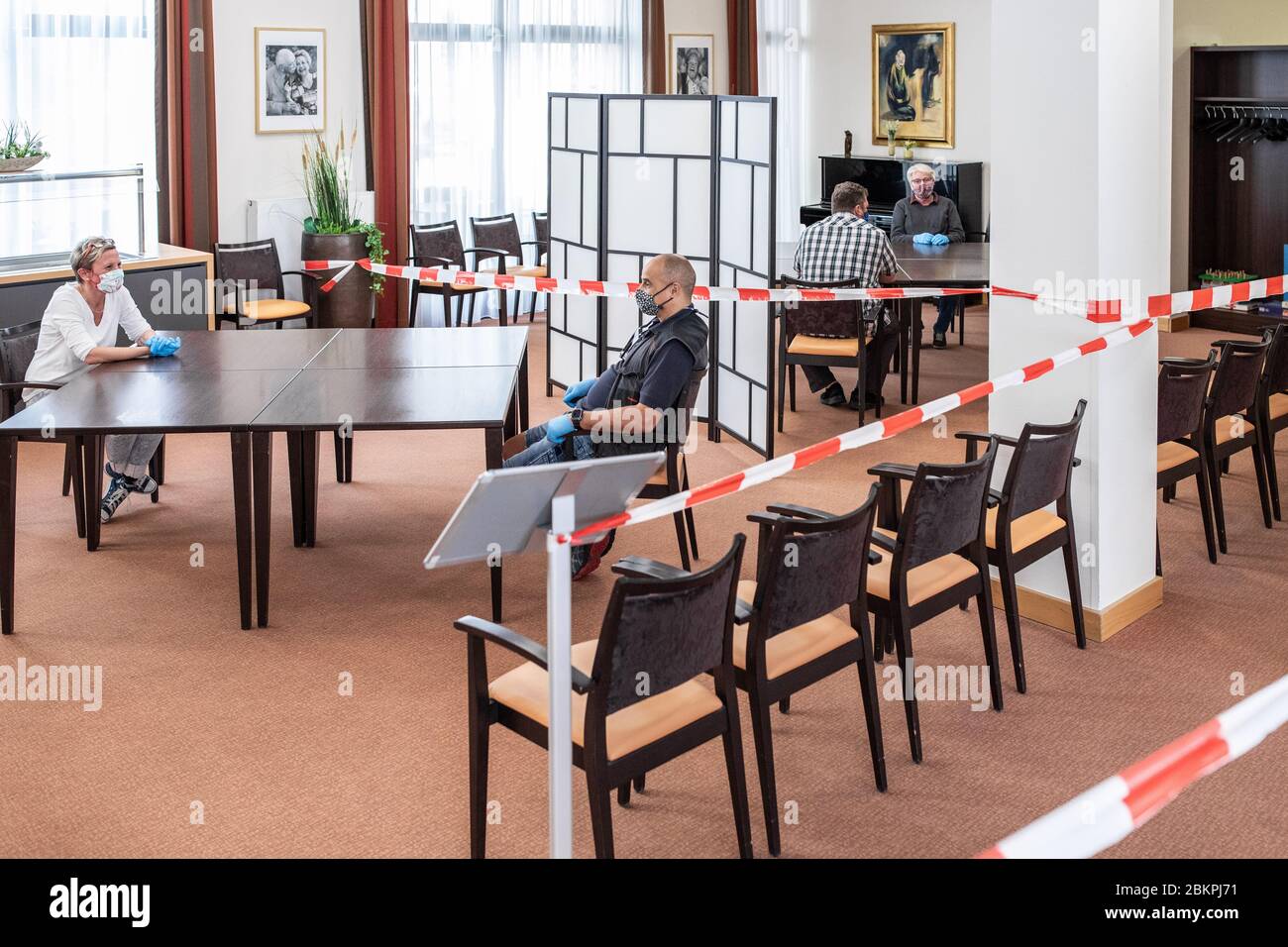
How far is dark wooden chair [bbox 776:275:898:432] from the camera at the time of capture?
25.4 ft

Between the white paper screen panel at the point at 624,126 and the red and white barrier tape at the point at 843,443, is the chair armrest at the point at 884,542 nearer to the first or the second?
the red and white barrier tape at the point at 843,443

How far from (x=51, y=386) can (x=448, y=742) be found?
8.98 feet

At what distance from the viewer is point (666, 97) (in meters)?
7.53

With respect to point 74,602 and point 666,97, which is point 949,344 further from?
point 74,602

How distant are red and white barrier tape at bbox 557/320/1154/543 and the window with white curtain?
22.7 ft

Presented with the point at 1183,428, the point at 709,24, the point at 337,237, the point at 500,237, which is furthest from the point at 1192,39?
the point at 337,237

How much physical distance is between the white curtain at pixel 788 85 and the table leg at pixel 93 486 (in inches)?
293

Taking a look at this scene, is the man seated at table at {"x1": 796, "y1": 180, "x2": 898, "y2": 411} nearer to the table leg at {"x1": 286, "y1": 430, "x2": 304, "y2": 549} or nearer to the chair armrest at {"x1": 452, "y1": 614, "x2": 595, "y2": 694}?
the table leg at {"x1": 286, "y1": 430, "x2": 304, "y2": 549}

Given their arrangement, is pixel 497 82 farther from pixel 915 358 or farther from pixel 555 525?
pixel 555 525

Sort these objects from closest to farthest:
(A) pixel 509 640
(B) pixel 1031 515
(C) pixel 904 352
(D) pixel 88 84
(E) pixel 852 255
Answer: (A) pixel 509 640, (B) pixel 1031 515, (E) pixel 852 255, (C) pixel 904 352, (D) pixel 88 84

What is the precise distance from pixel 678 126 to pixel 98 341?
3.10m

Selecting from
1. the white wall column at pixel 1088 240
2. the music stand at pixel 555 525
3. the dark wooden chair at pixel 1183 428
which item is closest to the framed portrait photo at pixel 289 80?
the white wall column at pixel 1088 240

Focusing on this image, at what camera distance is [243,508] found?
505 centimetres
